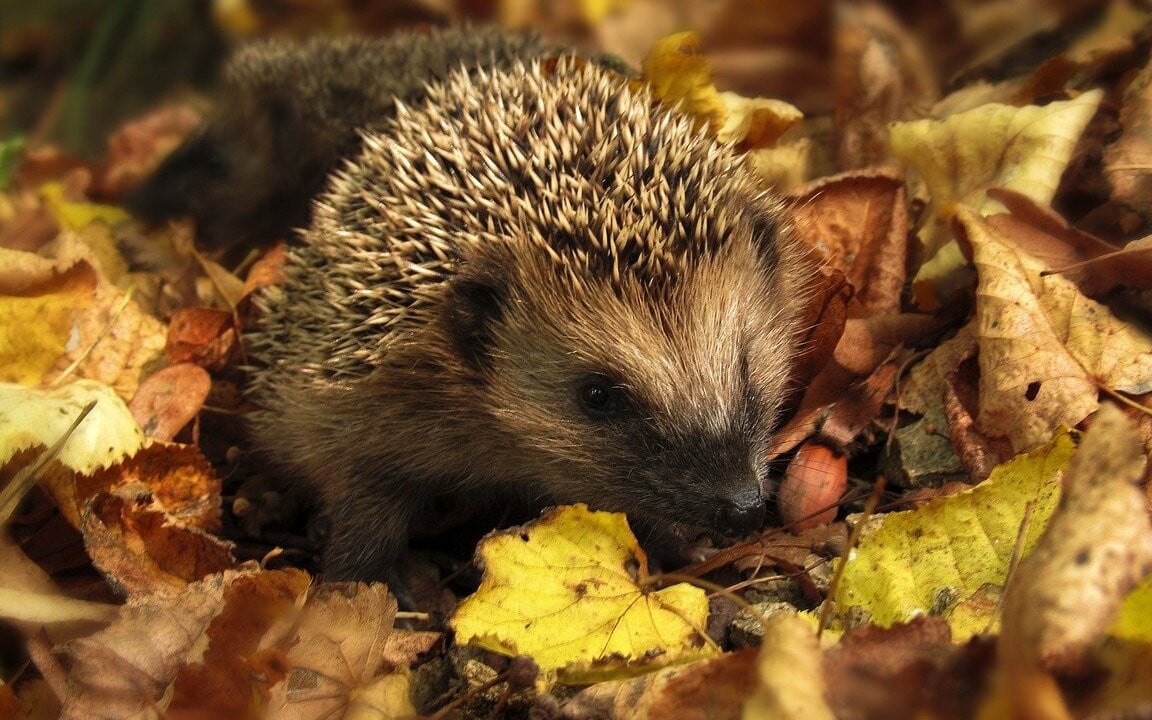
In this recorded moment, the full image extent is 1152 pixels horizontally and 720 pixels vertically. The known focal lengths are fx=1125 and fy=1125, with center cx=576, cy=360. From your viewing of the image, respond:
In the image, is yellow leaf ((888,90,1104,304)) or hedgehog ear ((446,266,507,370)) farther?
yellow leaf ((888,90,1104,304))

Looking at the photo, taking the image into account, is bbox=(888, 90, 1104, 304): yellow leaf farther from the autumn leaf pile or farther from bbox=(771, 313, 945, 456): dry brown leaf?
bbox=(771, 313, 945, 456): dry brown leaf

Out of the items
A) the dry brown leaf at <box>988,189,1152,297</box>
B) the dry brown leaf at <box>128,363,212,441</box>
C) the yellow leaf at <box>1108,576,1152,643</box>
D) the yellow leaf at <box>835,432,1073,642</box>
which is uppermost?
the yellow leaf at <box>1108,576,1152,643</box>

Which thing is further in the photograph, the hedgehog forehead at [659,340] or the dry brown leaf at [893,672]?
the hedgehog forehead at [659,340]

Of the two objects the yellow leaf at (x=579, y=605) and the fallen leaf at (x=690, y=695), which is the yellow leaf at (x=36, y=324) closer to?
the yellow leaf at (x=579, y=605)

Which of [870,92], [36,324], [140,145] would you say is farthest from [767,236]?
[140,145]

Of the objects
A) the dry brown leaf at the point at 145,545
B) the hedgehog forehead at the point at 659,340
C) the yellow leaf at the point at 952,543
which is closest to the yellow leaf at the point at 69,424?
the dry brown leaf at the point at 145,545

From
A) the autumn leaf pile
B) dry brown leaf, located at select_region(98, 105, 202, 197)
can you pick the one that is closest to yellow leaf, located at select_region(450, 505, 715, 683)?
the autumn leaf pile

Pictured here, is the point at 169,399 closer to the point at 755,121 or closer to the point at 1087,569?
the point at 755,121

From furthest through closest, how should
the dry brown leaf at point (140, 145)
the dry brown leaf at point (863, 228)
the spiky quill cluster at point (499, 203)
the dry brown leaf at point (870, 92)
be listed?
the dry brown leaf at point (140, 145) → the dry brown leaf at point (870, 92) → the dry brown leaf at point (863, 228) → the spiky quill cluster at point (499, 203)
